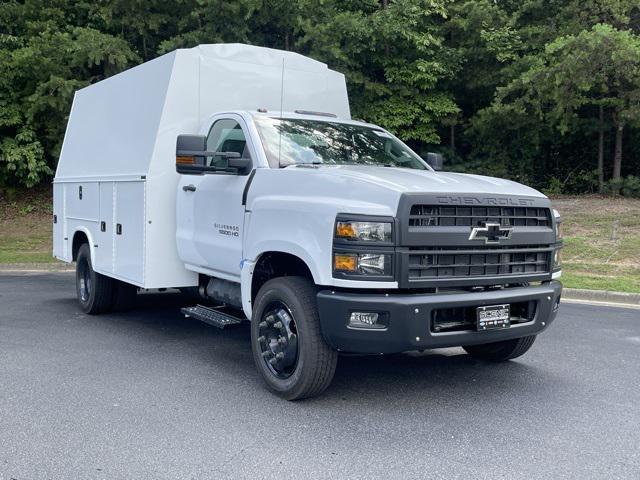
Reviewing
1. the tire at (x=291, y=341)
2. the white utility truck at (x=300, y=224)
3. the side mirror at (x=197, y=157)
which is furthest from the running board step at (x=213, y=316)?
the side mirror at (x=197, y=157)

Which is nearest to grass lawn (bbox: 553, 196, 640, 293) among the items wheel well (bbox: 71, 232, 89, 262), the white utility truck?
the white utility truck

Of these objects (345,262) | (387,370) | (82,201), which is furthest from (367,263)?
(82,201)

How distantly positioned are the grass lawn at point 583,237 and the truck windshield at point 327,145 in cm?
566

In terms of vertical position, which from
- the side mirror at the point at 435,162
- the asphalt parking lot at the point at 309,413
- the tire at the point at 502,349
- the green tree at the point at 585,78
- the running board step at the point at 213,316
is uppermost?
the green tree at the point at 585,78

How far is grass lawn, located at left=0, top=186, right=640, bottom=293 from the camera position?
11438mm

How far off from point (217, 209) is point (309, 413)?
211cm

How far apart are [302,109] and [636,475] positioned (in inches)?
191

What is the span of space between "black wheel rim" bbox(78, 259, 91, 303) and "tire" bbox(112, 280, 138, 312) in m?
0.43

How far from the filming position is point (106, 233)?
7.68 meters

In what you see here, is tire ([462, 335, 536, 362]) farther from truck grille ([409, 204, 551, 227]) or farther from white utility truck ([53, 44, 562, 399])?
truck grille ([409, 204, 551, 227])

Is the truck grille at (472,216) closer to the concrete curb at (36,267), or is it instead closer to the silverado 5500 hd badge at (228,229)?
the silverado 5500 hd badge at (228,229)

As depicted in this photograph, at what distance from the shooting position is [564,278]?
36.7ft

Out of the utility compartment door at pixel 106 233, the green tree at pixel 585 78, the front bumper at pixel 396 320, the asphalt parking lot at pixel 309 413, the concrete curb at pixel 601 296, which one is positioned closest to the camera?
the asphalt parking lot at pixel 309 413

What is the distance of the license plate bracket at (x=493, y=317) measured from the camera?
15.1ft
